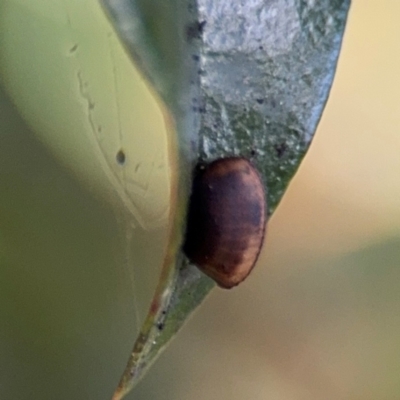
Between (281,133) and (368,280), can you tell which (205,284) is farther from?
(368,280)

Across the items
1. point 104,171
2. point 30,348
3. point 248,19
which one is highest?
point 248,19

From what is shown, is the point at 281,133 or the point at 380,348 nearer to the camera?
the point at 281,133

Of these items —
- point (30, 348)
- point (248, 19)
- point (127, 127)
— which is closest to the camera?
point (248, 19)

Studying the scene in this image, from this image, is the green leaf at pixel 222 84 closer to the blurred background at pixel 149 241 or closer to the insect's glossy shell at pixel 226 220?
the insect's glossy shell at pixel 226 220

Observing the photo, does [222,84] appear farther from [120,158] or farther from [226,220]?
[120,158]

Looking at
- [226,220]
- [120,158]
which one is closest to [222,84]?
[226,220]

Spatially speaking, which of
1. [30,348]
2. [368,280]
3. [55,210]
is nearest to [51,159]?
[55,210]

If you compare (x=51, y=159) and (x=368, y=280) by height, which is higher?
(x=51, y=159)

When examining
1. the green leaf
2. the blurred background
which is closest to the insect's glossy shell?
the green leaf
